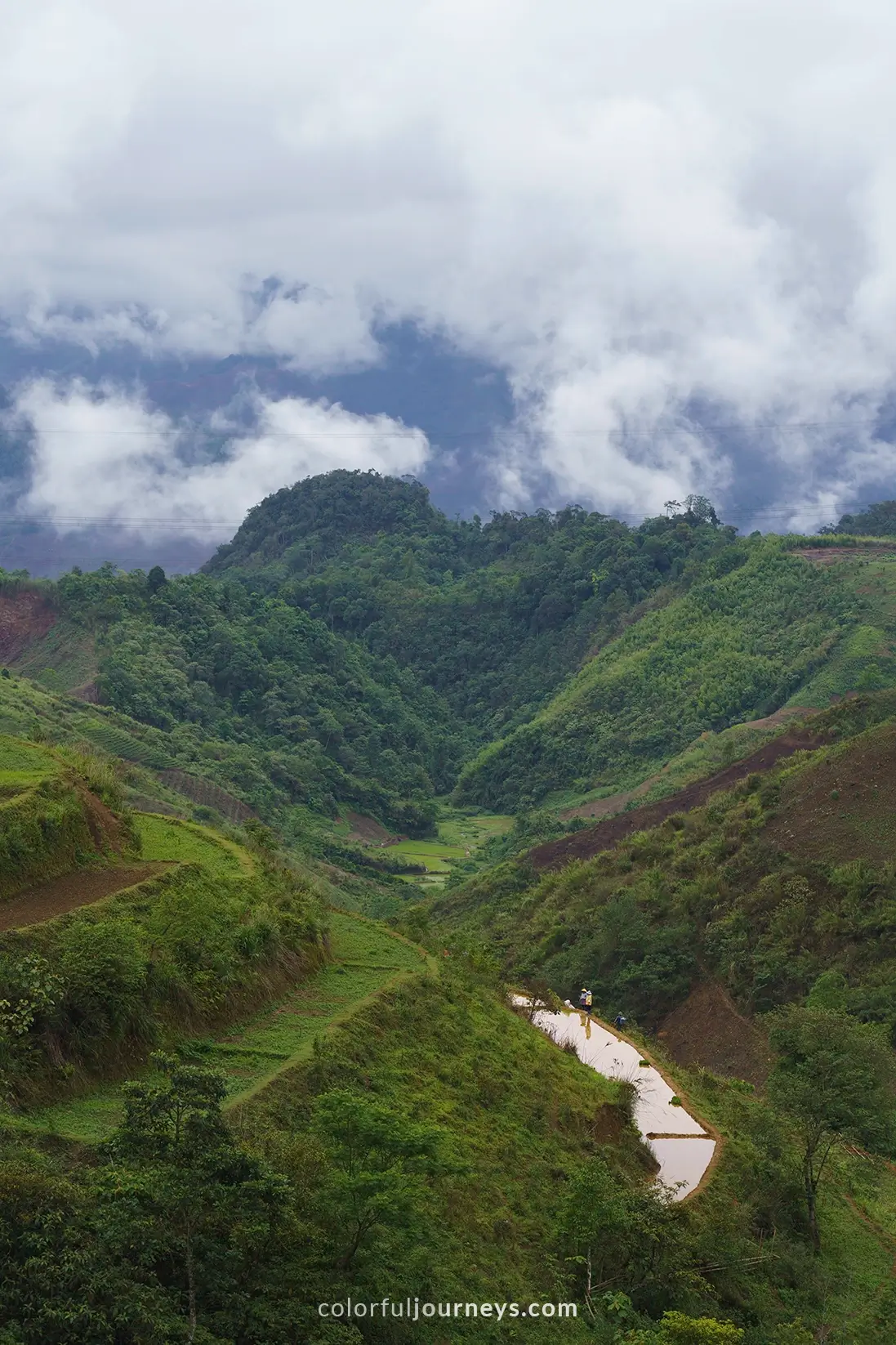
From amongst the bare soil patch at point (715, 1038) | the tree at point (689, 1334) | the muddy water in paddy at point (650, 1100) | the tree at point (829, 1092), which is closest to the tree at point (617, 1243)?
the muddy water in paddy at point (650, 1100)

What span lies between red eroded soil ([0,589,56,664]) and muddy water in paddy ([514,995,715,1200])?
2010 inches

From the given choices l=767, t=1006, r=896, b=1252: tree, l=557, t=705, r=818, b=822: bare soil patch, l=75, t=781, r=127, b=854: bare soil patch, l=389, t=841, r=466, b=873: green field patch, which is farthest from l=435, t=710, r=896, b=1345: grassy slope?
l=389, t=841, r=466, b=873: green field patch

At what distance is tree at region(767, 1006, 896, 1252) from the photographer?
22.1m

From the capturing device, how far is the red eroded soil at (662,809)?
172 ft

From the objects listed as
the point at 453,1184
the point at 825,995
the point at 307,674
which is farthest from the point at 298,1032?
the point at 307,674

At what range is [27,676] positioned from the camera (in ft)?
227

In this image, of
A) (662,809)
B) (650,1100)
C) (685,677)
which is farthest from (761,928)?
(685,677)

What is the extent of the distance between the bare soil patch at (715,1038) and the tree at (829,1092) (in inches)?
315

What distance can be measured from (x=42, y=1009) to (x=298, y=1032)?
4620 mm

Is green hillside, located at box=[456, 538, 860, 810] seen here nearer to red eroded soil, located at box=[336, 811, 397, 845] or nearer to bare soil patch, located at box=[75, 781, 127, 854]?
red eroded soil, located at box=[336, 811, 397, 845]

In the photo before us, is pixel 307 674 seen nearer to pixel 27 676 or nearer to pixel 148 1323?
pixel 27 676

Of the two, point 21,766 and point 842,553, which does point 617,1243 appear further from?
point 842,553

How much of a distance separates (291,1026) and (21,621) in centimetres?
6116

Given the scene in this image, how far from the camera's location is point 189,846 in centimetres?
2325
